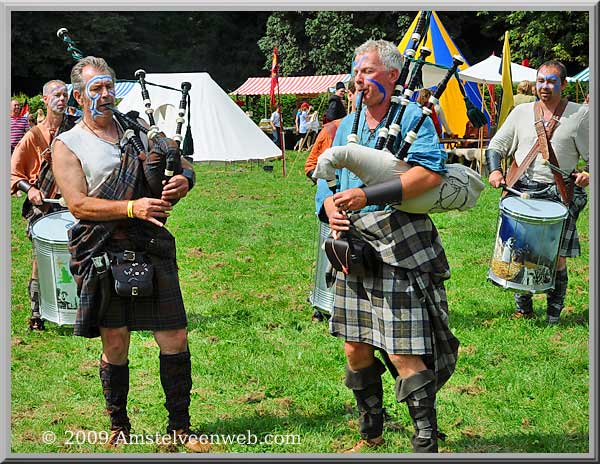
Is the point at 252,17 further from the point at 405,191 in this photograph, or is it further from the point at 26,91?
the point at 405,191

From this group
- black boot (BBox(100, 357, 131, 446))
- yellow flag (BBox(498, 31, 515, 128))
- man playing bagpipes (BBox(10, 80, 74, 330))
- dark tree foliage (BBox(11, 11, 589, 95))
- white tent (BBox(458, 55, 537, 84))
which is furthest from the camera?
dark tree foliage (BBox(11, 11, 589, 95))

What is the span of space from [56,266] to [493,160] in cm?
349

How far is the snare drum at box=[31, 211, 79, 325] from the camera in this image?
19.4ft

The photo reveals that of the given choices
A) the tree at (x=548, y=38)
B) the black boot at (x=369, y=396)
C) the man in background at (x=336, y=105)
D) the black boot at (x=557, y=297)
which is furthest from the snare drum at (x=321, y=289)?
the tree at (x=548, y=38)

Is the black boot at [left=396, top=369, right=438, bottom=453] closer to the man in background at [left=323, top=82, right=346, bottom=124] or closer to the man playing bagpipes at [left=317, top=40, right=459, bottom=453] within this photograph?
the man playing bagpipes at [left=317, top=40, right=459, bottom=453]

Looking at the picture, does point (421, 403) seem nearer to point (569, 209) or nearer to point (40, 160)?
point (569, 209)

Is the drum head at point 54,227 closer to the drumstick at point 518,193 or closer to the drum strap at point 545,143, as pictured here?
the drumstick at point 518,193

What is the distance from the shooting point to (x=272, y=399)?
5051 millimetres

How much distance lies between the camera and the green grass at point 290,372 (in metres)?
4.53

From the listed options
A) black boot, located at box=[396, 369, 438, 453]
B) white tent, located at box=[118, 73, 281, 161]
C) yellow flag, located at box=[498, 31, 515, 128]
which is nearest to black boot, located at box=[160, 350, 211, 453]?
black boot, located at box=[396, 369, 438, 453]

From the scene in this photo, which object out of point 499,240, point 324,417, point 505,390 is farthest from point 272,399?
point 499,240

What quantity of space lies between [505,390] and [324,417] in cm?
126

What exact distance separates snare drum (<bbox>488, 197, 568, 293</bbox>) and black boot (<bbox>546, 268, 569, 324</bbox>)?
25 centimetres

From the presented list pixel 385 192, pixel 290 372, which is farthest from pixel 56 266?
pixel 385 192
